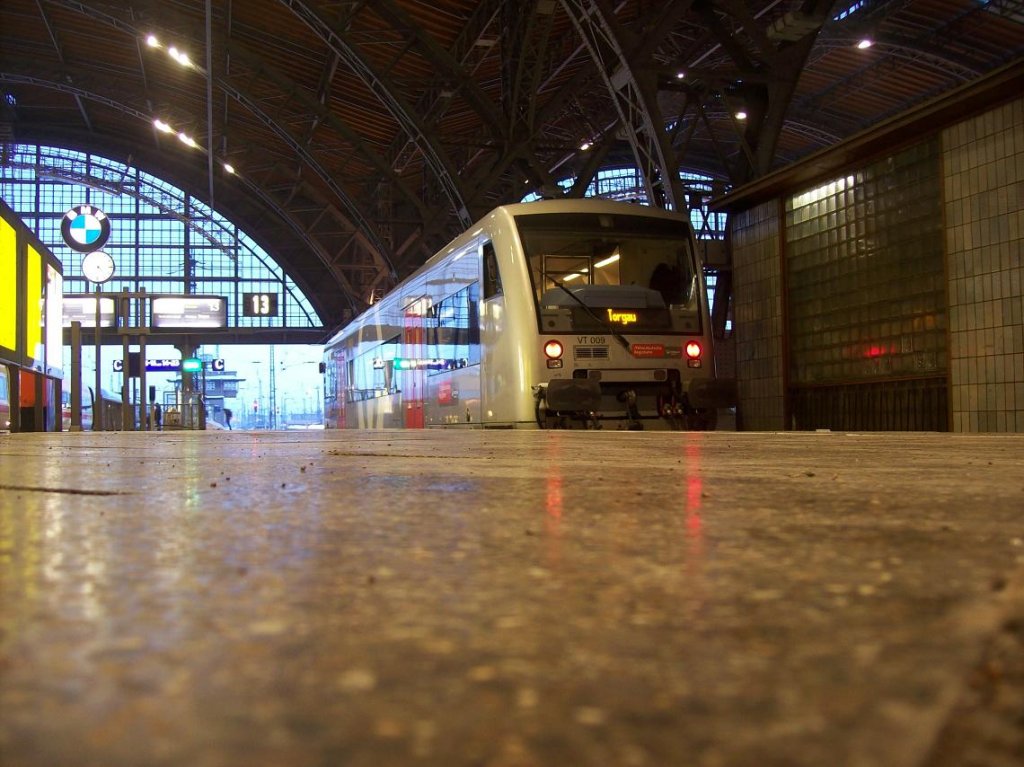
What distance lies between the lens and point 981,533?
867 mm

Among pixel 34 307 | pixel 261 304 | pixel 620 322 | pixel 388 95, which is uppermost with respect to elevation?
pixel 388 95

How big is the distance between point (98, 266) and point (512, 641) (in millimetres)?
16356

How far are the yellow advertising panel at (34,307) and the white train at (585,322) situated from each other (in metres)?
8.31

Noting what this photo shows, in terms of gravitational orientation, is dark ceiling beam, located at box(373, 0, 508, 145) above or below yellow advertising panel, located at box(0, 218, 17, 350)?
above

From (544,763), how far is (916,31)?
2049 centimetres

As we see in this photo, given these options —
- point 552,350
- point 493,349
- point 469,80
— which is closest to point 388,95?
point 469,80

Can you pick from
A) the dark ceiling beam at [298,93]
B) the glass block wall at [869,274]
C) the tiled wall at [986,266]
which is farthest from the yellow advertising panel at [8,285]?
the tiled wall at [986,266]

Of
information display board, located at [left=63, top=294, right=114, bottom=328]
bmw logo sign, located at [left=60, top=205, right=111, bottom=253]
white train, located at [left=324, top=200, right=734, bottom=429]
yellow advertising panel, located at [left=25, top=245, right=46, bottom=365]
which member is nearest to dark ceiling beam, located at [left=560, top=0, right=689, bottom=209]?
white train, located at [left=324, top=200, right=734, bottom=429]

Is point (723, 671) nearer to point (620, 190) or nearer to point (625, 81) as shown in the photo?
point (625, 81)

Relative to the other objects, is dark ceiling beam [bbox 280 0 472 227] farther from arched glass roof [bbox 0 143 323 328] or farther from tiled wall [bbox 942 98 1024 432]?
arched glass roof [bbox 0 143 323 328]

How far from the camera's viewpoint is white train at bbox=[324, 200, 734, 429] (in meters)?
8.52

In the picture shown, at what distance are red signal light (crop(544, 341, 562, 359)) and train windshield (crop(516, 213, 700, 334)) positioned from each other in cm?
13

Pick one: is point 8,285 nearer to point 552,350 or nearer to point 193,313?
point 552,350

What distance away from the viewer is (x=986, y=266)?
808cm
